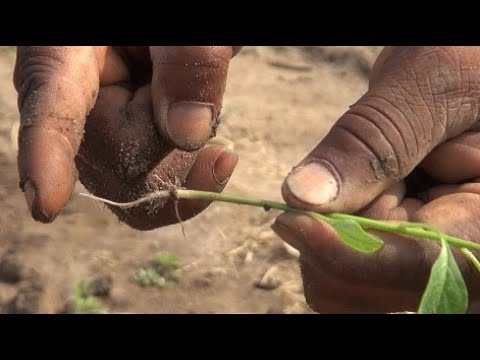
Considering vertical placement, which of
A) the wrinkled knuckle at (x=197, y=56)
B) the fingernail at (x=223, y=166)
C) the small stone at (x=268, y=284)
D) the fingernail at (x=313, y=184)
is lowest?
the small stone at (x=268, y=284)

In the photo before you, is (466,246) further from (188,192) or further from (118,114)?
(118,114)

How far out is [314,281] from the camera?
154 cm

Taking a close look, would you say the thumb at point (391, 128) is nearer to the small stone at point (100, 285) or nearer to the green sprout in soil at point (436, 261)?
the green sprout in soil at point (436, 261)

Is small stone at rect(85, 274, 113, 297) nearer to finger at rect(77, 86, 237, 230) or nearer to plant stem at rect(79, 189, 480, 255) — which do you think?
finger at rect(77, 86, 237, 230)

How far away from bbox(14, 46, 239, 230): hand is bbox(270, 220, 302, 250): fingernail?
29cm

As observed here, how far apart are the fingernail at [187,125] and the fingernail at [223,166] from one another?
0.97ft

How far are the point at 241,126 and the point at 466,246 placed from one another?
6.86 feet

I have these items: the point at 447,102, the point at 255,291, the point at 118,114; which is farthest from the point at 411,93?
the point at 255,291

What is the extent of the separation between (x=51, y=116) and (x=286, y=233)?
0.52 metres

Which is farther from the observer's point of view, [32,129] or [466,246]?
[32,129]

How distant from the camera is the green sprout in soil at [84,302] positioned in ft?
7.11

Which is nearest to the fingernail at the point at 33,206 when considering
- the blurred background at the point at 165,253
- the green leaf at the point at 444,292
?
the green leaf at the point at 444,292

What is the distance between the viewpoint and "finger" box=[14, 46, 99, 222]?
1271mm
